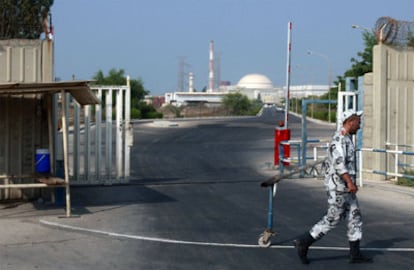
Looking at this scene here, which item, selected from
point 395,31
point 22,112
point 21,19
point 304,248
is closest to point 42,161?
point 22,112

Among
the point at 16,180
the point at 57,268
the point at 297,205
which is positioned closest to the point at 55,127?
the point at 16,180

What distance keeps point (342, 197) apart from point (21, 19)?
1550 cm

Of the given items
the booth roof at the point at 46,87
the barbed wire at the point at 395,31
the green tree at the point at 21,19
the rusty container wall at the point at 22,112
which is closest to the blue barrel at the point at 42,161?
the rusty container wall at the point at 22,112

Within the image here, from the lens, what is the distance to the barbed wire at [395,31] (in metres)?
19.2

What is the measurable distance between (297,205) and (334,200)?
5.57 meters

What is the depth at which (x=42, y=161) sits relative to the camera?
14156 mm

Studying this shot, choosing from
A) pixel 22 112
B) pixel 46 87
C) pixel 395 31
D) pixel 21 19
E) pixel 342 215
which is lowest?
pixel 342 215

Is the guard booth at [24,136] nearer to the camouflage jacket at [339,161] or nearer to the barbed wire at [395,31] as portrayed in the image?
the camouflage jacket at [339,161]

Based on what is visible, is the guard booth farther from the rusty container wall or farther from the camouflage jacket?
the camouflage jacket

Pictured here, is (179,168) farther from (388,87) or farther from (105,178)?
(388,87)

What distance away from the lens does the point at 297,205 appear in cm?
1458

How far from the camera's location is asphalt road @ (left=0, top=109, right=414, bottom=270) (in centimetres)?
931

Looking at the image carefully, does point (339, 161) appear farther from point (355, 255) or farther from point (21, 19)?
point (21, 19)

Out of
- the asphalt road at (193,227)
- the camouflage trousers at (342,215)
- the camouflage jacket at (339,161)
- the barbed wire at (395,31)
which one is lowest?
the asphalt road at (193,227)
